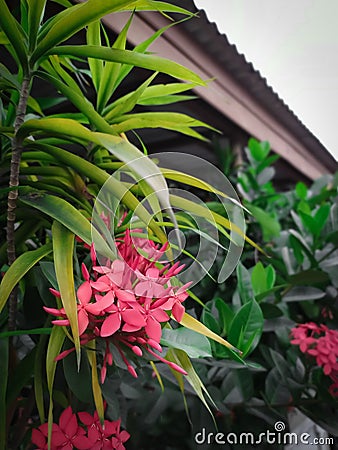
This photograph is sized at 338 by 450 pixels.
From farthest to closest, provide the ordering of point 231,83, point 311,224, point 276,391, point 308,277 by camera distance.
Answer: point 231,83 → point 311,224 → point 308,277 → point 276,391

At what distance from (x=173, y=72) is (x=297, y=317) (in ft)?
2.83

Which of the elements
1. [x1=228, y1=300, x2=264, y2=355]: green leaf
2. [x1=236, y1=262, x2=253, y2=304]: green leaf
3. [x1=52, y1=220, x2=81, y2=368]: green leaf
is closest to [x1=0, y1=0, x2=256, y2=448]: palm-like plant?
[x1=52, y1=220, x2=81, y2=368]: green leaf

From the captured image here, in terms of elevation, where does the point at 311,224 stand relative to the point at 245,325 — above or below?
above

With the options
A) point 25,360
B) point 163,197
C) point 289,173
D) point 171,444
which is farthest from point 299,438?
point 289,173

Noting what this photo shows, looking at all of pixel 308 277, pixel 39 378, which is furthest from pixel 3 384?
pixel 308 277

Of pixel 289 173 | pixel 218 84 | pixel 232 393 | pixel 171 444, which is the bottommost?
pixel 171 444

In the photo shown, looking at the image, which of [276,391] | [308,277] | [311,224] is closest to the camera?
[276,391]

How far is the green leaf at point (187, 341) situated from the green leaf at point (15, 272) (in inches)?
6.4

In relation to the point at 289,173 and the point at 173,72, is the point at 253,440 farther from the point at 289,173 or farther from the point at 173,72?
the point at 289,173

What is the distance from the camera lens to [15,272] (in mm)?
457

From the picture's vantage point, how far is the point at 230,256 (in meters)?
0.48

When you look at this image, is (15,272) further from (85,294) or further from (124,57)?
(124,57)

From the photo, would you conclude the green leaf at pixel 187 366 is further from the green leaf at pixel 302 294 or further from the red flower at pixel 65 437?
the green leaf at pixel 302 294

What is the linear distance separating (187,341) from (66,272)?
17 cm
